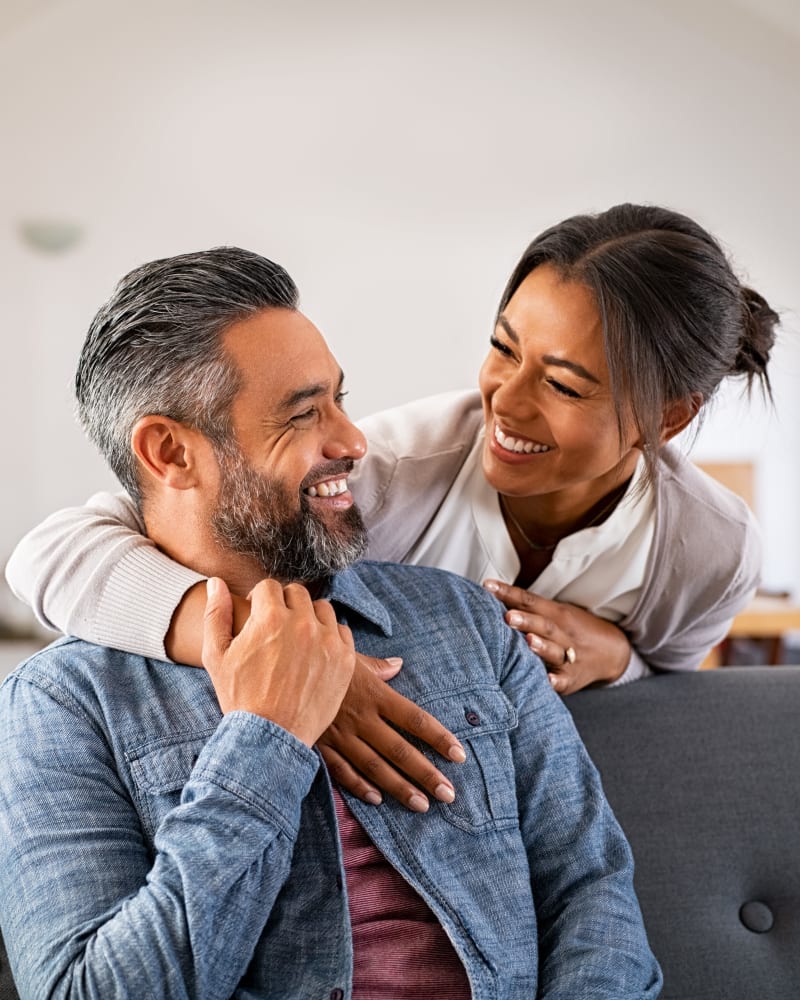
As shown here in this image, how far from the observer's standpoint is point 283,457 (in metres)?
1.34

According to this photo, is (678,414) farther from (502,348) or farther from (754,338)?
(502,348)

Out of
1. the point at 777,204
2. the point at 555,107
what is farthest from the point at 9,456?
the point at 777,204

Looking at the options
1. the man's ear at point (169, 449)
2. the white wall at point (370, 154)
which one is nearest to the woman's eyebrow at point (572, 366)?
the man's ear at point (169, 449)

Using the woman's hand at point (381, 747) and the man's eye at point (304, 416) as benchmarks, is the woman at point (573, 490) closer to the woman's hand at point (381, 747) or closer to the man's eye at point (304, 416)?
the woman's hand at point (381, 747)

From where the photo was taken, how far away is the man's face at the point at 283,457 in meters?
1.34

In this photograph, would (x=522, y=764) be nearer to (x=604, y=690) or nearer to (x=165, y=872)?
(x=604, y=690)

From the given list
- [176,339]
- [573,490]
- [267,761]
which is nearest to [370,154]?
A: [573,490]

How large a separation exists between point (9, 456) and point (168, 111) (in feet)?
5.43

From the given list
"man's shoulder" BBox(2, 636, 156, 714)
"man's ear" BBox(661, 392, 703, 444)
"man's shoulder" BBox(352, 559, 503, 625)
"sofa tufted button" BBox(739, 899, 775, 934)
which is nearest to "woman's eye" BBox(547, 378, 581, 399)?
"man's ear" BBox(661, 392, 703, 444)

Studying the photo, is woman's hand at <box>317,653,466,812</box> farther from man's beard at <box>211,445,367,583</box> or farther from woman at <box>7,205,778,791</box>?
man's beard at <box>211,445,367,583</box>

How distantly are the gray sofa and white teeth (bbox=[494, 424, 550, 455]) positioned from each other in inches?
15.7

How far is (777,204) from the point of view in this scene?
506 cm

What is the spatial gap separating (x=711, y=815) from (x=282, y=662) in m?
0.81

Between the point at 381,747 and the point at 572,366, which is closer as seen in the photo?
the point at 381,747
